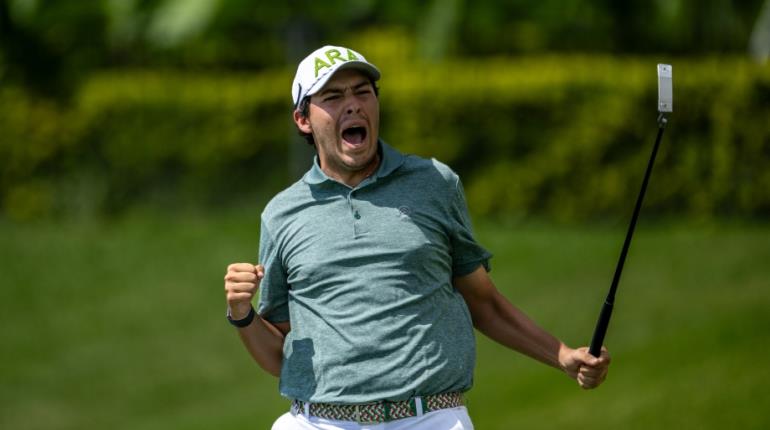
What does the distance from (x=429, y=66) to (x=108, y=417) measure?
508 cm

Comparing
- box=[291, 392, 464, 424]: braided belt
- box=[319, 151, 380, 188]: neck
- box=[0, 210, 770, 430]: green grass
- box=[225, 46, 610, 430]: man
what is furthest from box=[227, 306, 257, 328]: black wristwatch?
box=[0, 210, 770, 430]: green grass

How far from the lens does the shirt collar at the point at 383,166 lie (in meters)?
4.04

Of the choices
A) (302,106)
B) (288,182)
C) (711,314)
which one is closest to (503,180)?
(288,182)

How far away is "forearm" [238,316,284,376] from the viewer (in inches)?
163

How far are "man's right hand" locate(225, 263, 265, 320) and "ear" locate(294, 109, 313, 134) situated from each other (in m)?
0.48

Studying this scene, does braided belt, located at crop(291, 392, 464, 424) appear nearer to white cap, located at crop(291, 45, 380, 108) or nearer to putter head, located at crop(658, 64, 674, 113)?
white cap, located at crop(291, 45, 380, 108)

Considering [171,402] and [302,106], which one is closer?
[302,106]

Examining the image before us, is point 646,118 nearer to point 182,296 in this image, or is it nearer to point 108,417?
point 182,296

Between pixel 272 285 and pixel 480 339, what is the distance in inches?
289

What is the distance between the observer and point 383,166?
4055mm

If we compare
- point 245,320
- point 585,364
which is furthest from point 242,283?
point 585,364

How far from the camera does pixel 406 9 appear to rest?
27.1 ft

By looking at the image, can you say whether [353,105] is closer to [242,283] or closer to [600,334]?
[242,283]

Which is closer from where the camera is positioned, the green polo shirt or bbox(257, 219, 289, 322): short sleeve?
the green polo shirt
